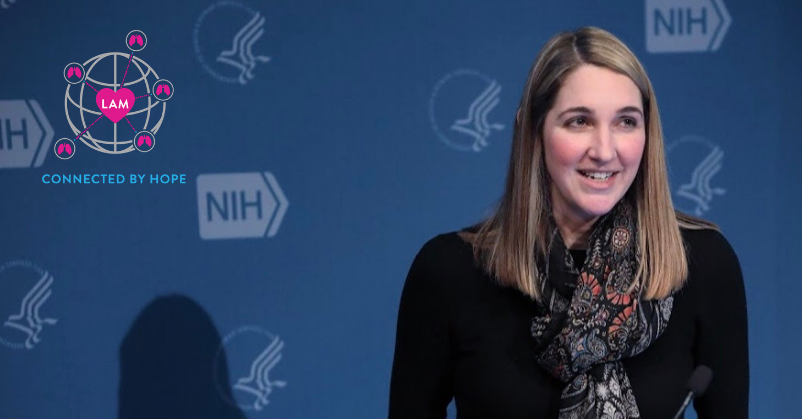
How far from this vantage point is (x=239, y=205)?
91.3 inches

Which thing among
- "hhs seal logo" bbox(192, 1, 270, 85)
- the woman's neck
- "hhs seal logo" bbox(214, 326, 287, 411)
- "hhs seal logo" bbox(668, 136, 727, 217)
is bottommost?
"hhs seal logo" bbox(214, 326, 287, 411)

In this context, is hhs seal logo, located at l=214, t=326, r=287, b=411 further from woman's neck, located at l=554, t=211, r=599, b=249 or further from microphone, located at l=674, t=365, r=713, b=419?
→ microphone, located at l=674, t=365, r=713, b=419

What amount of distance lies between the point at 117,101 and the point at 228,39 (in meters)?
0.29

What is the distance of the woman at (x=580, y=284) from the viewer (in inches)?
55.8

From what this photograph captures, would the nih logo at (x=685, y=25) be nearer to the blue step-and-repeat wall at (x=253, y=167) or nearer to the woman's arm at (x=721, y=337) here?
the blue step-and-repeat wall at (x=253, y=167)

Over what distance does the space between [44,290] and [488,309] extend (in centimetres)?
121

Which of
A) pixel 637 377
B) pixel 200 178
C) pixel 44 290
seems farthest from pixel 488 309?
pixel 44 290

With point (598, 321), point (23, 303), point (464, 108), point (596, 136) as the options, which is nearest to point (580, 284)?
point (598, 321)

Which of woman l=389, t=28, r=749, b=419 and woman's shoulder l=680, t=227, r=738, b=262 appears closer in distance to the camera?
woman l=389, t=28, r=749, b=419

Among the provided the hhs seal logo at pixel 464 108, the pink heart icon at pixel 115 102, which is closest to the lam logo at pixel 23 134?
the pink heart icon at pixel 115 102

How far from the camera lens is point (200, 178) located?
2.30 metres

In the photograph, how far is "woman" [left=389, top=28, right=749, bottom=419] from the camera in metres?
1.42

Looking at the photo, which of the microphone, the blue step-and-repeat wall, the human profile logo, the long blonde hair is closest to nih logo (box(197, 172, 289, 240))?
the blue step-and-repeat wall

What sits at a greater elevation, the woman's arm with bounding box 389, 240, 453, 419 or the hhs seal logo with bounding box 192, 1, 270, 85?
the hhs seal logo with bounding box 192, 1, 270, 85
